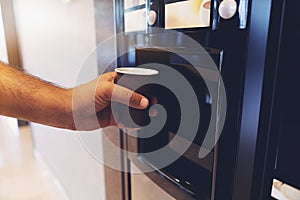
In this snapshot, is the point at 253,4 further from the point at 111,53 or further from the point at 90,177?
the point at 90,177

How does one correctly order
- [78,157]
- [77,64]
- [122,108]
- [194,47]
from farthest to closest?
[78,157] < [77,64] < [122,108] < [194,47]

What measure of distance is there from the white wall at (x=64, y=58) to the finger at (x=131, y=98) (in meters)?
0.44

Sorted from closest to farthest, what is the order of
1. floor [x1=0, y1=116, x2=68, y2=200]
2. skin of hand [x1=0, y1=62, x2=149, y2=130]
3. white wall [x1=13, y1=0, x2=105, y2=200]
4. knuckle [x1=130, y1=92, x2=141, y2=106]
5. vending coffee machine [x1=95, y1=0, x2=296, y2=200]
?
vending coffee machine [x1=95, y1=0, x2=296, y2=200], knuckle [x1=130, y1=92, x2=141, y2=106], skin of hand [x1=0, y1=62, x2=149, y2=130], white wall [x1=13, y1=0, x2=105, y2=200], floor [x1=0, y1=116, x2=68, y2=200]

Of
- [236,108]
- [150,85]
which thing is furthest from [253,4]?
[150,85]

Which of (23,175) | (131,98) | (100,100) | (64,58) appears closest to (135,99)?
(131,98)

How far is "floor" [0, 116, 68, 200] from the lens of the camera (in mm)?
2086

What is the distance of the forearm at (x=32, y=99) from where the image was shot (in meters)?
0.75

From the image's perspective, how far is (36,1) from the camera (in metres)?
1.81

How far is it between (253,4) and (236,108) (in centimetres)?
18

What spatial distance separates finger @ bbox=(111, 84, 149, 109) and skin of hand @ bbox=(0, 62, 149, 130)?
0.24 ft

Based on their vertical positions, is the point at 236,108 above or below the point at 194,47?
below

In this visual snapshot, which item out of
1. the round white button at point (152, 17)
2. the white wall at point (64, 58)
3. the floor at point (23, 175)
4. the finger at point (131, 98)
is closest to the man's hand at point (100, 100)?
the finger at point (131, 98)

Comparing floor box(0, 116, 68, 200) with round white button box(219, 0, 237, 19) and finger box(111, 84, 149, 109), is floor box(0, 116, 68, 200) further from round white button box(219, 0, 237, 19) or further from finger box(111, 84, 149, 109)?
round white button box(219, 0, 237, 19)

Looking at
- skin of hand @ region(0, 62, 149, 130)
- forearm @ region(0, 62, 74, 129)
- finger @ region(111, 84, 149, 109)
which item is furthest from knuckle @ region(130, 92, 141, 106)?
forearm @ region(0, 62, 74, 129)
